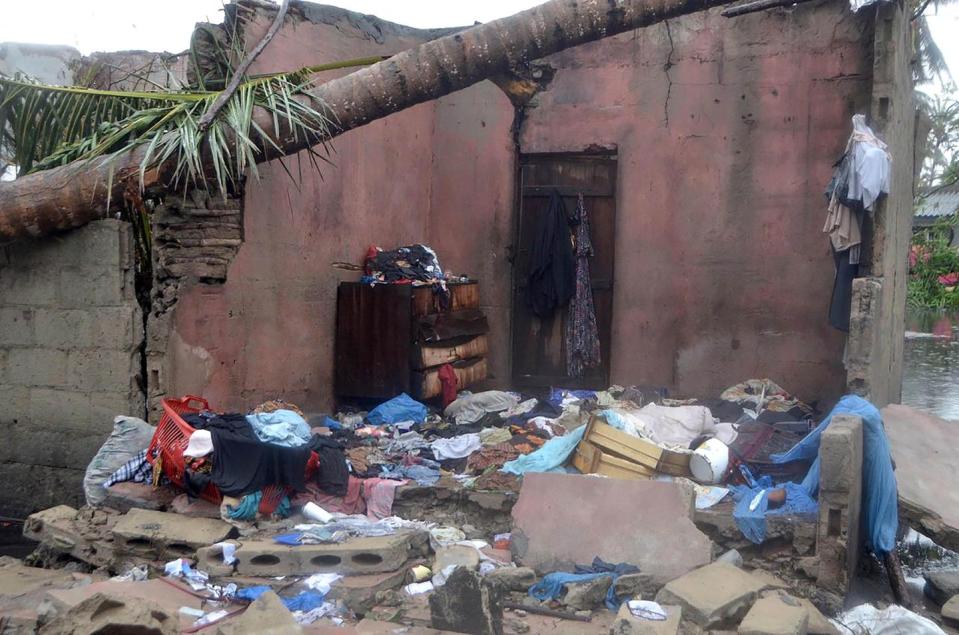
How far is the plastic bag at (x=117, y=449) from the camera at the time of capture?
563 cm

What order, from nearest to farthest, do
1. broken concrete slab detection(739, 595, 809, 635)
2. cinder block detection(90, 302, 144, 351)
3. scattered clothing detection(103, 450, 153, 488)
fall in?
broken concrete slab detection(739, 595, 809, 635) < scattered clothing detection(103, 450, 153, 488) < cinder block detection(90, 302, 144, 351)

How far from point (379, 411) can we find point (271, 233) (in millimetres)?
1890

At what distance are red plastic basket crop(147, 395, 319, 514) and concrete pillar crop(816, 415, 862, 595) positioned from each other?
318 cm

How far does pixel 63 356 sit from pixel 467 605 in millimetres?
3775

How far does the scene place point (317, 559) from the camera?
15.7 ft

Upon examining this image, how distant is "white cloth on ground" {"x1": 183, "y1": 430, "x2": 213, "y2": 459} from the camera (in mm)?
5113

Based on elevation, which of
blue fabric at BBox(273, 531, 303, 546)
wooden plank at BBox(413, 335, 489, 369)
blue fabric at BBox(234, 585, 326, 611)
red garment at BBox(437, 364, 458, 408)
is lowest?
blue fabric at BBox(234, 585, 326, 611)

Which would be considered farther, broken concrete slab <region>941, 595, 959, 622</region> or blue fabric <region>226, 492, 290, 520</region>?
blue fabric <region>226, 492, 290, 520</region>

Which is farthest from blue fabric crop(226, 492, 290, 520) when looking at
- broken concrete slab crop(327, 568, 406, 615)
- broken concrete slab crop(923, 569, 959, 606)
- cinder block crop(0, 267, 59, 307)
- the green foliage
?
the green foliage

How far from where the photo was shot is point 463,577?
4.19 meters

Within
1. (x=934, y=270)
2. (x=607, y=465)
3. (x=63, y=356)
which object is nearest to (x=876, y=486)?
(x=607, y=465)

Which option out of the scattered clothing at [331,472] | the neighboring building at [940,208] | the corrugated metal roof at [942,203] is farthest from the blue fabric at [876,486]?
the corrugated metal roof at [942,203]

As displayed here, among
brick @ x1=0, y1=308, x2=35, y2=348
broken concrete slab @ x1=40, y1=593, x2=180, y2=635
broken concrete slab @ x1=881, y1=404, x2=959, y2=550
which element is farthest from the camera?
brick @ x1=0, y1=308, x2=35, y2=348

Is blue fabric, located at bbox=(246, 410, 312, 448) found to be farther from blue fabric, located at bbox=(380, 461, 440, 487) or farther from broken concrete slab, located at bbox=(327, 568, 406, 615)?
broken concrete slab, located at bbox=(327, 568, 406, 615)
